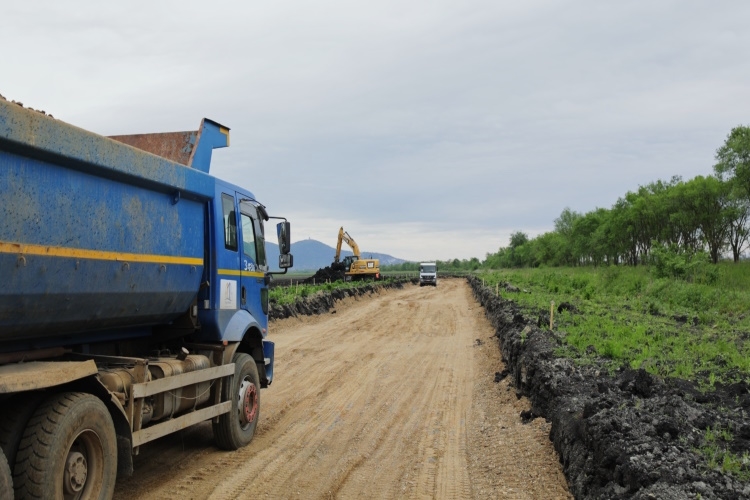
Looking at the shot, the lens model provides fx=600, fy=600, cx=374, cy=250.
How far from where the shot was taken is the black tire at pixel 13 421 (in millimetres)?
4125

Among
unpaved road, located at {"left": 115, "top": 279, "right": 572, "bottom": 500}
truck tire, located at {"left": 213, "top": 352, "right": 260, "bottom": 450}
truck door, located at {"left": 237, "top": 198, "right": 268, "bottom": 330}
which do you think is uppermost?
truck door, located at {"left": 237, "top": 198, "right": 268, "bottom": 330}

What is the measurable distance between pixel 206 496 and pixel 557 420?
403cm

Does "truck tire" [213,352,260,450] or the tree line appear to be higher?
the tree line

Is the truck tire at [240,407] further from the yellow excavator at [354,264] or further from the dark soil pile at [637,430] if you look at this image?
the yellow excavator at [354,264]

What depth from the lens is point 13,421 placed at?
13.7 ft

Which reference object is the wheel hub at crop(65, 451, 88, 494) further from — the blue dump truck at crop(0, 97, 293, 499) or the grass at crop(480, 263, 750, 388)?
the grass at crop(480, 263, 750, 388)

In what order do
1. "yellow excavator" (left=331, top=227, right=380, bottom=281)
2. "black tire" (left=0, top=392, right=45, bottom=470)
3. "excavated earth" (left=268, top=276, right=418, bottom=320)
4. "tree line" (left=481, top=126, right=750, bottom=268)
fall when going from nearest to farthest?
"black tire" (left=0, top=392, right=45, bottom=470) < "excavated earth" (left=268, top=276, right=418, bottom=320) < "tree line" (left=481, top=126, right=750, bottom=268) < "yellow excavator" (left=331, top=227, right=380, bottom=281)

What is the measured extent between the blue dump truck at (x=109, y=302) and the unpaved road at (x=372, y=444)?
2.21 feet

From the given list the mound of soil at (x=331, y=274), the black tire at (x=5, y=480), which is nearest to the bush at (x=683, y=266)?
the mound of soil at (x=331, y=274)

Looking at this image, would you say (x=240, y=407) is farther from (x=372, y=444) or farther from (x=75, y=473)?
(x=75, y=473)

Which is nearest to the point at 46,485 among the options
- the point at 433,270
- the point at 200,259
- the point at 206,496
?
the point at 206,496

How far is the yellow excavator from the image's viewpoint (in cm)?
5000

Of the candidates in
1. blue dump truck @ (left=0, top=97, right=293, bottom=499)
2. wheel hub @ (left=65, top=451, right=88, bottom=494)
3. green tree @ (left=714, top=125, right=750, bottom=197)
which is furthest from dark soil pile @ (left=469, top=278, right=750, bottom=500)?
green tree @ (left=714, top=125, right=750, bottom=197)

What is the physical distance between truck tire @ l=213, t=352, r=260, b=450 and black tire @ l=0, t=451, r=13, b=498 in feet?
11.4
